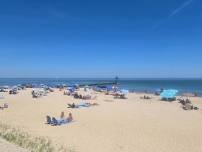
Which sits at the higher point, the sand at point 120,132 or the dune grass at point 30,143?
the dune grass at point 30,143

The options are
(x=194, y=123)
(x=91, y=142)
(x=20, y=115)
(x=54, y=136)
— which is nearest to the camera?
(x=91, y=142)

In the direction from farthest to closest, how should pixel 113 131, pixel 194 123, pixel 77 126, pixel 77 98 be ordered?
1. pixel 77 98
2. pixel 194 123
3. pixel 77 126
4. pixel 113 131

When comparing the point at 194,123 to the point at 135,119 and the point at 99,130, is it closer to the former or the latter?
the point at 135,119

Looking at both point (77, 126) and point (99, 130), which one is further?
point (77, 126)

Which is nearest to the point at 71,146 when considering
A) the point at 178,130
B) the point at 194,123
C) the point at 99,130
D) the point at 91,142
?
the point at 91,142

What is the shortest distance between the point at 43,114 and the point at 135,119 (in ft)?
22.8

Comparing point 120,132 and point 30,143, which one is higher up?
point 30,143

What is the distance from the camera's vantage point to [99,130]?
599 inches

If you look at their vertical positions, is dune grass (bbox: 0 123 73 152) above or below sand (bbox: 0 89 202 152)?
above

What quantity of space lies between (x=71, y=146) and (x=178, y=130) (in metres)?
6.72

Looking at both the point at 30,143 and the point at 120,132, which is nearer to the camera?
the point at 30,143

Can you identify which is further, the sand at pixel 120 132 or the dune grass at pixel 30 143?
the sand at pixel 120 132

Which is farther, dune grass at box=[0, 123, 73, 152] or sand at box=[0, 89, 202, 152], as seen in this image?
sand at box=[0, 89, 202, 152]

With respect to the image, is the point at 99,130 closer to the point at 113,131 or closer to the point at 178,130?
the point at 113,131
